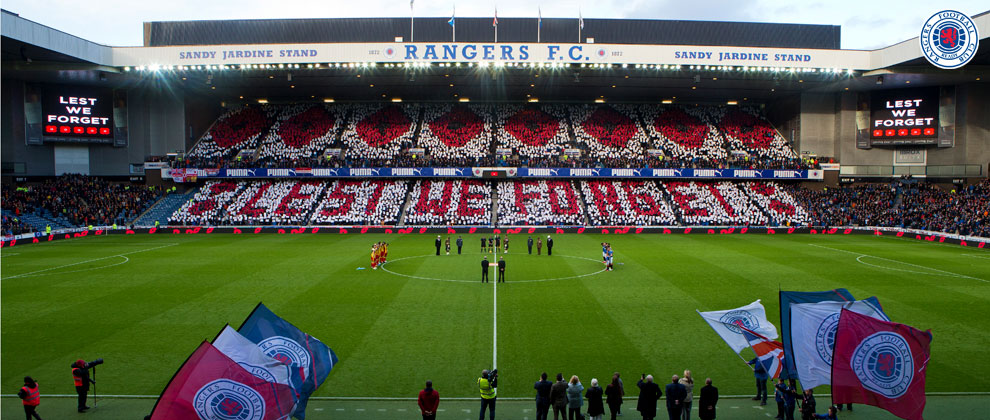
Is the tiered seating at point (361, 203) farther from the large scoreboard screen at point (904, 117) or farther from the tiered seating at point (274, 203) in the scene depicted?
the large scoreboard screen at point (904, 117)

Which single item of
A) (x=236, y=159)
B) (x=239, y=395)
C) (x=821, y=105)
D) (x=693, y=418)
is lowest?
(x=693, y=418)

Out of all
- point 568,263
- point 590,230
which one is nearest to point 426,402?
point 568,263

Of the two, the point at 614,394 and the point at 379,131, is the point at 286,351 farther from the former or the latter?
the point at 379,131

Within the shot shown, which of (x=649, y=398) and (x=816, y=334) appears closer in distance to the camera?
(x=816, y=334)

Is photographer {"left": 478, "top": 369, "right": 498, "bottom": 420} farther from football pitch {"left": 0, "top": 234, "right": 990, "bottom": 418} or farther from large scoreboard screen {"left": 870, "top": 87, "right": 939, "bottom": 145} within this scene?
large scoreboard screen {"left": 870, "top": 87, "right": 939, "bottom": 145}

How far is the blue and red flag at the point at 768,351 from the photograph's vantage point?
11.3 m

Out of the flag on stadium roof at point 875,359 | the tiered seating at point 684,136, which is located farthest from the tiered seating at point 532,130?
the flag on stadium roof at point 875,359

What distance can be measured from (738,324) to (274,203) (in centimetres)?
4969

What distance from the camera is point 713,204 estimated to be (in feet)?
178

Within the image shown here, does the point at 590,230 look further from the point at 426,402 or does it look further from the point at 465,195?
the point at 426,402

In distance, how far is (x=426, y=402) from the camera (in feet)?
33.6

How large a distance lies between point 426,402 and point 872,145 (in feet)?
203

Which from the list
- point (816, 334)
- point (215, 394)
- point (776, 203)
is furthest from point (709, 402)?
point (776, 203)

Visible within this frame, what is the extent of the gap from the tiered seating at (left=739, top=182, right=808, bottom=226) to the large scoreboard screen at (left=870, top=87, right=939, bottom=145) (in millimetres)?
10805
